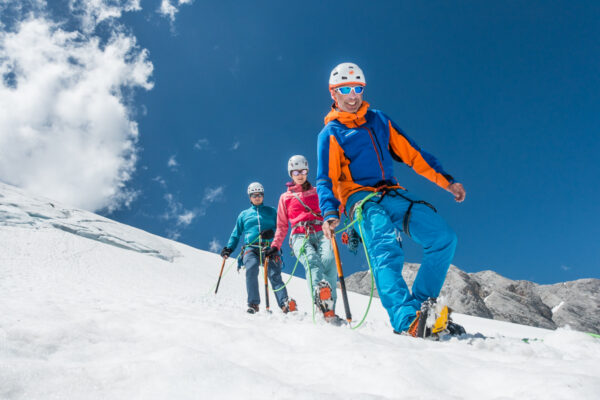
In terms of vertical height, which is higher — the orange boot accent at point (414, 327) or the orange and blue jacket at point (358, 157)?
the orange and blue jacket at point (358, 157)

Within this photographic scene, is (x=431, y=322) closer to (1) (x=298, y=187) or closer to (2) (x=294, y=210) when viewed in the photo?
(2) (x=294, y=210)

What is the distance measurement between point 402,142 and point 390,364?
2.95 metres

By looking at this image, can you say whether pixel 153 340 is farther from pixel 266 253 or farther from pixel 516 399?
pixel 266 253

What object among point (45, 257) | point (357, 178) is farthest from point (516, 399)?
point (45, 257)

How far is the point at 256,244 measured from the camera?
672cm

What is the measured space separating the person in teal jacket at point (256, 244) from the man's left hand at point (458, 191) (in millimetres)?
3125

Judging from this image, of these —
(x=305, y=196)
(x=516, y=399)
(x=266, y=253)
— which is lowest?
(x=516, y=399)

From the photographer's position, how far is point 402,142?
4.04 m

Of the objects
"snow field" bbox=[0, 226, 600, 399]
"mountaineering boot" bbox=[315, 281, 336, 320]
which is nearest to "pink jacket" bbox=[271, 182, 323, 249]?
"mountaineering boot" bbox=[315, 281, 336, 320]

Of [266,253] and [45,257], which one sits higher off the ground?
[266,253]

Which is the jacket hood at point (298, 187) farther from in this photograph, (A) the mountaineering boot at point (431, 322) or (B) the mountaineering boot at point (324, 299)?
(A) the mountaineering boot at point (431, 322)

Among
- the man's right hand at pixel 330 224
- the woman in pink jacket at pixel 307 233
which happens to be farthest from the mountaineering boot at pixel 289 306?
the man's right hand at pixel 330 224

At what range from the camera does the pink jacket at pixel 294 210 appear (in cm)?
553

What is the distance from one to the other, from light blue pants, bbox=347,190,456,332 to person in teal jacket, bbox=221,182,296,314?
9.21 feet
